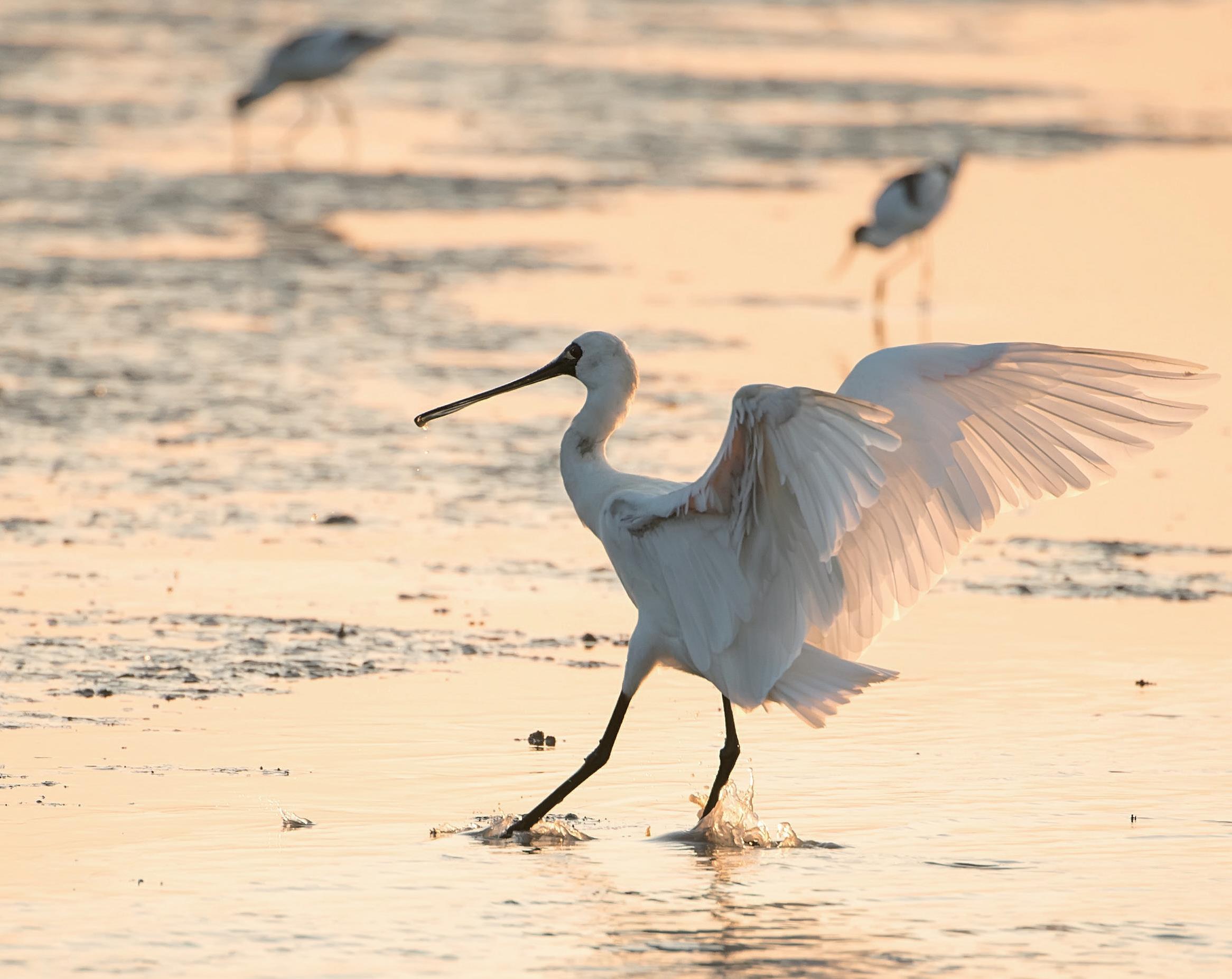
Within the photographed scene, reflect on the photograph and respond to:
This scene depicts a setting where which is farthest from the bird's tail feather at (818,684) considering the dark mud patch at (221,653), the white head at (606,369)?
the dark mud patch at (221,653)

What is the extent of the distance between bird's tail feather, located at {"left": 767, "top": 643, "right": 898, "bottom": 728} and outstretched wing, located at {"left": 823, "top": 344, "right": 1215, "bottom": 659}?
11cm

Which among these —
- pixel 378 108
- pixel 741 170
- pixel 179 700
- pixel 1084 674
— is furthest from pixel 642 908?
pixel 378 108

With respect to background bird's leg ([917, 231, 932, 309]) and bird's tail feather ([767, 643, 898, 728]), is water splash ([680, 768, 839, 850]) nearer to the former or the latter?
bird's tail feather ([767, 643, 898, 728])

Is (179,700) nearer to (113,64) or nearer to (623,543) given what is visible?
(623,543)

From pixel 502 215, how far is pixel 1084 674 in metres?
10.3

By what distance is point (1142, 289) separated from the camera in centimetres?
1565

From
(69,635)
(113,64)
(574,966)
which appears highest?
(574,966)

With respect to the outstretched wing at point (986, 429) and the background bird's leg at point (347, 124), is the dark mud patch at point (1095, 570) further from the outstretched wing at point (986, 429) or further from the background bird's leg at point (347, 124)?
the background bird's leg at point (347, 124)

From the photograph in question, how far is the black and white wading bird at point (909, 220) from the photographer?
1612 cm

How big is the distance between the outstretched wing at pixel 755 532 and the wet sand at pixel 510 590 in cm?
50

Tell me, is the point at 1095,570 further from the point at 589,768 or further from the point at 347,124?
the point at 347,124

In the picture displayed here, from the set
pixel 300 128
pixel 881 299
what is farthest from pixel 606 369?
pixel 300 128

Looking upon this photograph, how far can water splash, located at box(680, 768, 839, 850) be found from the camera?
6.55m

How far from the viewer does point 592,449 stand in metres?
7.26
